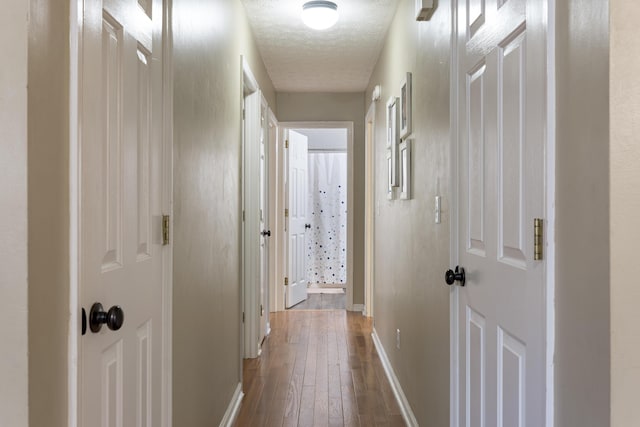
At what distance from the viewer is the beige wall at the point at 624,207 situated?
835 mm

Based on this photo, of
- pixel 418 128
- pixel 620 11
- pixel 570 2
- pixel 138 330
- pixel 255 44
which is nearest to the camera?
pixel 620 11

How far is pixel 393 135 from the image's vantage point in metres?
3.34

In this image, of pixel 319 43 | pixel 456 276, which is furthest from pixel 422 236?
pixel 319 43

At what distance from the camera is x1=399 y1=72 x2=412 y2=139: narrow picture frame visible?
2773mm

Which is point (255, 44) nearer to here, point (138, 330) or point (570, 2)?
point (138, 330)

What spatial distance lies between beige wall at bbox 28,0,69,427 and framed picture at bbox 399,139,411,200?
2006mm

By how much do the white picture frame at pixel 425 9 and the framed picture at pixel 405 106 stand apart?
480 millimetres

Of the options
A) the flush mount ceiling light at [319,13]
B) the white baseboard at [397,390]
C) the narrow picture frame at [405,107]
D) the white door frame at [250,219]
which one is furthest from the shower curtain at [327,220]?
the narrow picture frame at [405,107]

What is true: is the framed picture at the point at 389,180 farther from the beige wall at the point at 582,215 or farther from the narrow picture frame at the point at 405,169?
the beige wall at the point at 582,215

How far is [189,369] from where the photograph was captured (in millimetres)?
1962

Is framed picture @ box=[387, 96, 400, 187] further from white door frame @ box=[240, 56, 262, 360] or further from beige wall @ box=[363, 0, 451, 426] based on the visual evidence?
white door frame @ box=[240, 56, 262, 360]

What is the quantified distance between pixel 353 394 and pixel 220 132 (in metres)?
1.71

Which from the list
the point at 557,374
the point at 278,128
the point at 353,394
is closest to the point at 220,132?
the point at 353,394

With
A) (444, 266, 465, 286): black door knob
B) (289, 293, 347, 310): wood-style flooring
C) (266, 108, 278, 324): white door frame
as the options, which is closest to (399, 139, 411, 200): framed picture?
(444, 266, 465, 286): black door knob
